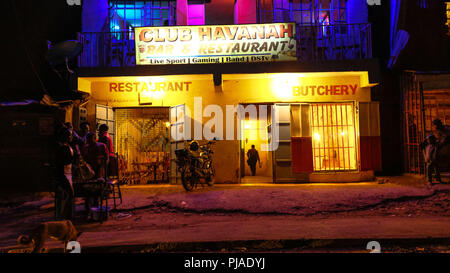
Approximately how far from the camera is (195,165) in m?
9.07

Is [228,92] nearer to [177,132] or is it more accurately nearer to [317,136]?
[177,132]

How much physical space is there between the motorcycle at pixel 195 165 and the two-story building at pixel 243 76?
522 mm

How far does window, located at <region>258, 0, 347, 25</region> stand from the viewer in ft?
35.4

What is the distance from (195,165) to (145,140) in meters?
4.71

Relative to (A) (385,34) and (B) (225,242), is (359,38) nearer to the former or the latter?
(A) (385,34)

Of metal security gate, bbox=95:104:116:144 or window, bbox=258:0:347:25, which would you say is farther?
window, bbox=258:0:347:25

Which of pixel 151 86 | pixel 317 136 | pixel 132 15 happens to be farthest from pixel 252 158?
pixel 132 15

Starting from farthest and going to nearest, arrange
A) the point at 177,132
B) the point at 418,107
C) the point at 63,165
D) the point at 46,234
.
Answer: the point at 418,107 → the point at 177,132 → the point at 63,165 → the point at 46,234

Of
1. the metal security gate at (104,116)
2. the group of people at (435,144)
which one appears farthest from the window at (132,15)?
the group of people at (435,144)

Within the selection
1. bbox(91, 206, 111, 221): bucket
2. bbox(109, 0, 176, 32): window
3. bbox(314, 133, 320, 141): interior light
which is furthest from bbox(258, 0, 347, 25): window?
bbox(91, 206, 111, 221): bucket

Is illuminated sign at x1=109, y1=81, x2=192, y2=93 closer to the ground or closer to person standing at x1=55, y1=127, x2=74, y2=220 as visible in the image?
the ground

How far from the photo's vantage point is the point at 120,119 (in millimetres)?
12336

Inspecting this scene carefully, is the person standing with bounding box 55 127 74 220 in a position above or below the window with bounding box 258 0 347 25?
below

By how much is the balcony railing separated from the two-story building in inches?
1.3
